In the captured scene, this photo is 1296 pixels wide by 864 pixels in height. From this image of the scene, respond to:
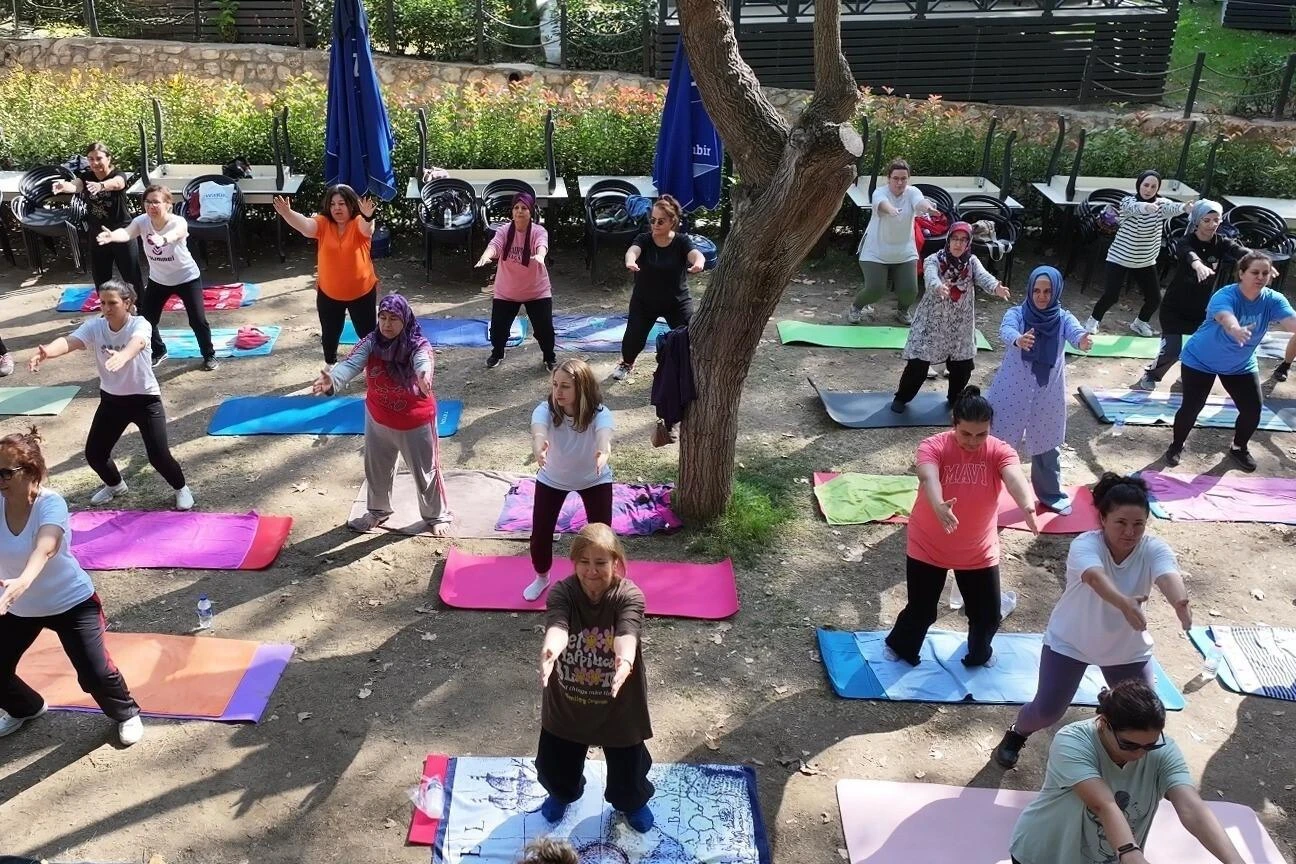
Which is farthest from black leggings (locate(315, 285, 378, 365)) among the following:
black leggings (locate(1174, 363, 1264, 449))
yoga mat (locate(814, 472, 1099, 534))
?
black leggings (locate(1174, 363, 1264, 449))

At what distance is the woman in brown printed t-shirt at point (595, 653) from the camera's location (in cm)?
417

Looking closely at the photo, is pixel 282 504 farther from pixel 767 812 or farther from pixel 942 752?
pixel 942 752

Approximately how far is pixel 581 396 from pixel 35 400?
5.00m

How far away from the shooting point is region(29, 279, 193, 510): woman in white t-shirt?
6.52 m

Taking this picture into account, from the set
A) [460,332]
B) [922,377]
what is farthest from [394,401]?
[922,377]

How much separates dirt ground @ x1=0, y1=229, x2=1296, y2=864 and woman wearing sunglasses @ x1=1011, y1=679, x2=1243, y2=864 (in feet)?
4.13

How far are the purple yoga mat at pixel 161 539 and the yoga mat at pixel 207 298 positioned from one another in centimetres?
351

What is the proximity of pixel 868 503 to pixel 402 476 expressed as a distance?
3.09m

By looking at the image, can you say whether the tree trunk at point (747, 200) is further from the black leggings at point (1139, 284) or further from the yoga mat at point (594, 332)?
the black leggings at point (1139, 284)

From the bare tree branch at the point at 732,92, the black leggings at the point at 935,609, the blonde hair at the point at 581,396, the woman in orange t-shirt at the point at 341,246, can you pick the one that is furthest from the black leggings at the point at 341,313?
the black leggings at the point at 935,609

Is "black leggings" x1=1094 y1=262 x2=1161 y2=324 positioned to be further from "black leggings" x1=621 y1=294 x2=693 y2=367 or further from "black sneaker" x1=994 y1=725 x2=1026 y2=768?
"black sneaker" x1=994 y1=725 x2=1026 y2=768

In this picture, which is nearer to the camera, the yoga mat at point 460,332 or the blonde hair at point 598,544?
the blonde hair at point 598,544

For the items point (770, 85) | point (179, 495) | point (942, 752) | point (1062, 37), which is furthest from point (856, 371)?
point (1062, 37)

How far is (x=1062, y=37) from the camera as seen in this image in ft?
50.9
